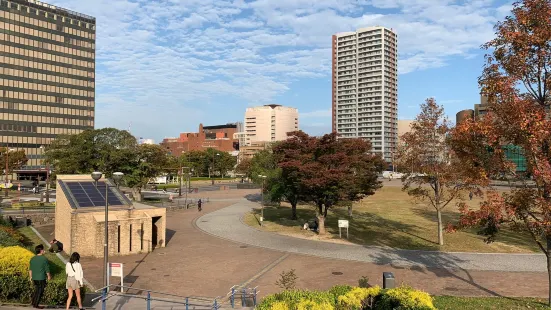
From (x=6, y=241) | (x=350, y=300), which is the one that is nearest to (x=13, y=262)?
(x=6, y=241)

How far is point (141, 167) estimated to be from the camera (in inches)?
1970

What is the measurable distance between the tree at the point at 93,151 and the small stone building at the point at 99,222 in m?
23.0

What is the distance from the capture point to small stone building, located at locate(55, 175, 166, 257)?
2225cm

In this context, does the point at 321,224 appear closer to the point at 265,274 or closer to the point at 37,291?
the point at 265,274

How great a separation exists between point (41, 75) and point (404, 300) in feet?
403

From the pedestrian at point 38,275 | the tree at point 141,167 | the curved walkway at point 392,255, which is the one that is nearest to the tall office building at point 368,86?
the tree at point 141,167

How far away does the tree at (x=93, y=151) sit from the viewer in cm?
4856

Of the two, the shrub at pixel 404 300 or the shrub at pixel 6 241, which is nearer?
the shrub at pixel 404 300

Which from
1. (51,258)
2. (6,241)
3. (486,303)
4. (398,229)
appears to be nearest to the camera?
(486,303)

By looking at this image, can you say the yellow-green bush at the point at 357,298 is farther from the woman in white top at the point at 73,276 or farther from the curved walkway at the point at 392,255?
the curved walkway at the point at 392,255

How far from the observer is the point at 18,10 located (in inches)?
4119

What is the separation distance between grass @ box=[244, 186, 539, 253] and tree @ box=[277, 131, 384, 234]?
10.4 feet

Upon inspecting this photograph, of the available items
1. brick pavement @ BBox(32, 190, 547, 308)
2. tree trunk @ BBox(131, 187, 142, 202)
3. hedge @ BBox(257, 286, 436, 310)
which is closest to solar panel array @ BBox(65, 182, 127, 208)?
brick pavement @ BBox(32, 190, 547, 308)

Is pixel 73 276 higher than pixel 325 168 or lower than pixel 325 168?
lower
